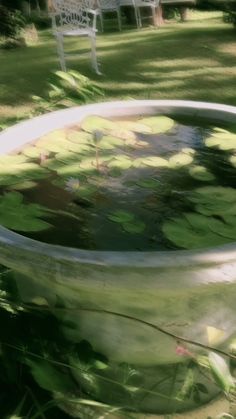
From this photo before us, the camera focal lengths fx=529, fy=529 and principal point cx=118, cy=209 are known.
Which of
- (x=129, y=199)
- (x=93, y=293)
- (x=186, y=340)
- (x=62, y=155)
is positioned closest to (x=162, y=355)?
(x=186, y=340)

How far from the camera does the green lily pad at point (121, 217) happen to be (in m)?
1.14

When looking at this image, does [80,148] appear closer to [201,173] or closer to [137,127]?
[137,127]

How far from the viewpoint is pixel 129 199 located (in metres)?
1.26

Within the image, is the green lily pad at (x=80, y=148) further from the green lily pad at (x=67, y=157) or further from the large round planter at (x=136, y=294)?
the large round planter at (x=136, y=294)

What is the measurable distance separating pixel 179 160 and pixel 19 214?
0.48 meters

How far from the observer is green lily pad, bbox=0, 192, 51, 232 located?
1.08 meters

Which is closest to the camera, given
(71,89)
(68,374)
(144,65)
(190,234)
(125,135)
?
(190,234)

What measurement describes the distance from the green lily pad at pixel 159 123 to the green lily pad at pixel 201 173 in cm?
23

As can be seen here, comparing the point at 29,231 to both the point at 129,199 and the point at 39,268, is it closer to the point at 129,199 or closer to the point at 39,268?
the point at 39,268

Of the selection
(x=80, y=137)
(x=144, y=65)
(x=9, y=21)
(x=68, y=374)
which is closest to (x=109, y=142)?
(x=80, y=137)

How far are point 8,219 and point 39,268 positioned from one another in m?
0.23

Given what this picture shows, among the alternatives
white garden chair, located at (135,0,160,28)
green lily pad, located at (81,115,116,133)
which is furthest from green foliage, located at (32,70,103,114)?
white garden chair, located at (135,0,160,28)

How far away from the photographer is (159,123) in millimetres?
1577

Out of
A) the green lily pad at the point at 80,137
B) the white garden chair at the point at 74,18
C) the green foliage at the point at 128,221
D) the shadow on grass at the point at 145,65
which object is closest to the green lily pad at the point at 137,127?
the green lily pad at the point at 80,137
